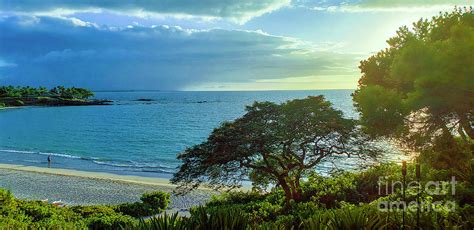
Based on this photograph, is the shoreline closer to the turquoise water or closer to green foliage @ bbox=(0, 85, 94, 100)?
the turquoise water

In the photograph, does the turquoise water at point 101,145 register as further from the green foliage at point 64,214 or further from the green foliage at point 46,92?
the green foliage at point 46,92

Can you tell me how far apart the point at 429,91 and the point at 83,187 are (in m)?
28.5

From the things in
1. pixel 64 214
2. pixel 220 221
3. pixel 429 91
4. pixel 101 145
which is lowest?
pixel 101 145

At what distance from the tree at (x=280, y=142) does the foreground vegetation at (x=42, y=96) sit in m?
153

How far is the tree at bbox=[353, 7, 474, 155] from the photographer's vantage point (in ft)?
35.1

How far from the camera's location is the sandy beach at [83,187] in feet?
93.0

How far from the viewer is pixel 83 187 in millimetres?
32562

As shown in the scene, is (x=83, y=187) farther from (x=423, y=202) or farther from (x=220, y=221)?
(x=220, y=221)

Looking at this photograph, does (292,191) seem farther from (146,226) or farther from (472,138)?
(146,226)

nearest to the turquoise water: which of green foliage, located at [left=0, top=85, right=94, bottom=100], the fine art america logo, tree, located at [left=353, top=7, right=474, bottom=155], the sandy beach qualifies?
the sandy beach

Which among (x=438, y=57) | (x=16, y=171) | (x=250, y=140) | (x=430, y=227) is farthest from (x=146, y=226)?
(x=16, y=171)

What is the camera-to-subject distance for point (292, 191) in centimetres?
1750

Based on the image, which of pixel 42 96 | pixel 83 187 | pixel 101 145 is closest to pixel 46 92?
pixel 42 96

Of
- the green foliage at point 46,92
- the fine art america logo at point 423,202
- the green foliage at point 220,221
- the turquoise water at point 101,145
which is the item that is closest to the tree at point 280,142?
the fine art america logo at point 423,202
